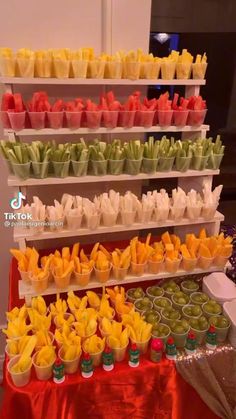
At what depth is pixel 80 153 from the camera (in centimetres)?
145

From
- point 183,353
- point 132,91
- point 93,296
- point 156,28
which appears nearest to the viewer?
Answer: point 183,353

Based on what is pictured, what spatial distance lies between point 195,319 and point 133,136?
3.07 feet

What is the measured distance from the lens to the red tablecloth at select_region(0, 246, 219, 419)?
1.23 meters

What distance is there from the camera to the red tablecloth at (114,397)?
123 centimetres

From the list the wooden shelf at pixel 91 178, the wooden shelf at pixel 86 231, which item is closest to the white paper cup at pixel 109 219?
the wooden shelf at pixel 86 231

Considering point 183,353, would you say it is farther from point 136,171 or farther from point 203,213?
point 136,171

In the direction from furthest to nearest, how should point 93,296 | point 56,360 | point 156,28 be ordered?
point 156,28, point 93,296, point 56,360

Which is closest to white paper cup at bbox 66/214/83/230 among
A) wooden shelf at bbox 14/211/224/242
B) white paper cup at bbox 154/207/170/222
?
wooden shelf at bbox 14/211/224/242

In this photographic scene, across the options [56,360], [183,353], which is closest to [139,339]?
[183,353]

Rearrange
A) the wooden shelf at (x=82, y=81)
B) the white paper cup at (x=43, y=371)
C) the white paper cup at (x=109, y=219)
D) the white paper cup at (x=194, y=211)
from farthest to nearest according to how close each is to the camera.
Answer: the white paper cup at (x=194, y=211) < the white paper cup at (x=109, y=219) < the wooden shelf at (x=82, y=81) < the white paper cup at (x=43, y=371)

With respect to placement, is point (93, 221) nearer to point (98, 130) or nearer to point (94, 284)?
point (94, 284)

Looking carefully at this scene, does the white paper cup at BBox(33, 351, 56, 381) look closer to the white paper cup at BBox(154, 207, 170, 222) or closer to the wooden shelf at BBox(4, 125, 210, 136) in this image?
the white paper cup at BBox(154, 207, 170, 222)

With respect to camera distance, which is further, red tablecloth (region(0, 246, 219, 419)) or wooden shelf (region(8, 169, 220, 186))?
wooden shelf (region(8, 169, 220, 186))

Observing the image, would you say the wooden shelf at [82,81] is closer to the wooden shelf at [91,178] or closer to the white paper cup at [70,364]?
the wooden shelf at [91,178]
